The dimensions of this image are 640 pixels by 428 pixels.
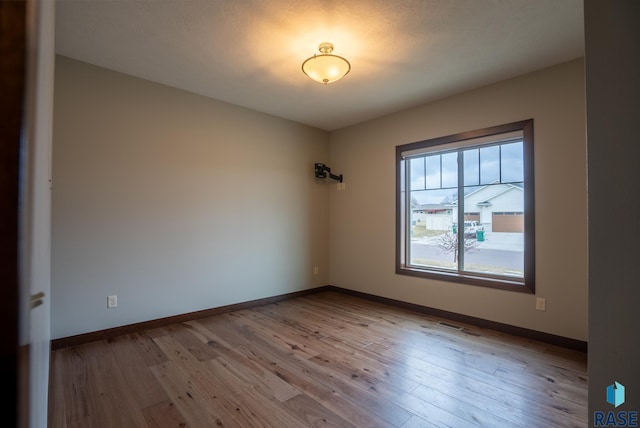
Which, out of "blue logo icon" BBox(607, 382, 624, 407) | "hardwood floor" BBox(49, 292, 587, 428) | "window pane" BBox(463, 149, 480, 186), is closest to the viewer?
"blue logo icon" BBox(607, 382, 624, 407)

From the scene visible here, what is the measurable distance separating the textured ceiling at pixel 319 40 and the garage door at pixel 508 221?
1.43m

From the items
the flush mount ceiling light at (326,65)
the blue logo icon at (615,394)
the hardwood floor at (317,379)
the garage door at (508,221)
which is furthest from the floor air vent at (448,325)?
the flush mount ceiling light at (326,65)

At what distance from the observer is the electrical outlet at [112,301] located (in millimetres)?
2766

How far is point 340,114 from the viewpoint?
4070mm

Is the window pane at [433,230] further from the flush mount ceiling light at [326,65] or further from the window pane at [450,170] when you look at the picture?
the flush mount ceiling light at [326,65]

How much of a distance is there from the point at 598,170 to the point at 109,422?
267 cm

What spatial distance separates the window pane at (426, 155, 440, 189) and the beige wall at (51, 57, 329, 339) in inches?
74.6

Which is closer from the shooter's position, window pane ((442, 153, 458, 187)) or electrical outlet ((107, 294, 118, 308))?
electrical outlet ((107, 294, 118, 308))

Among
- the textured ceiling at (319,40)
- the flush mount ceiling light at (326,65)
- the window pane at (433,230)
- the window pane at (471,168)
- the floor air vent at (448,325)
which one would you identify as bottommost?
the floor air vent at (448,325)

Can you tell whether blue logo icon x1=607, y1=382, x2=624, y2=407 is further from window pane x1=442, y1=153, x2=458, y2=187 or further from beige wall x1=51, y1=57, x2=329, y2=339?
beige wall x1=51, y1=57, x2=329, y2=339

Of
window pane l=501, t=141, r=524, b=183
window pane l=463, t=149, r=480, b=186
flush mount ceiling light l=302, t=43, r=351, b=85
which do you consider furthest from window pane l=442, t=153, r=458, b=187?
flush mount ceiling light l=302, t=43, r=351, b=85

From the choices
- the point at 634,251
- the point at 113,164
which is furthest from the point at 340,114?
the point at 634,251

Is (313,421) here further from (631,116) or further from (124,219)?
(124,219)

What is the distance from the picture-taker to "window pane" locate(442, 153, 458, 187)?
3498 mm
